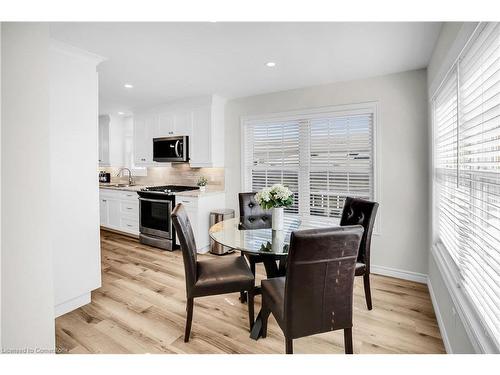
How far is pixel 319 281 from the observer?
1521mm

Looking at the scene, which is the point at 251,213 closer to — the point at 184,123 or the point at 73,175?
the point at 73,175

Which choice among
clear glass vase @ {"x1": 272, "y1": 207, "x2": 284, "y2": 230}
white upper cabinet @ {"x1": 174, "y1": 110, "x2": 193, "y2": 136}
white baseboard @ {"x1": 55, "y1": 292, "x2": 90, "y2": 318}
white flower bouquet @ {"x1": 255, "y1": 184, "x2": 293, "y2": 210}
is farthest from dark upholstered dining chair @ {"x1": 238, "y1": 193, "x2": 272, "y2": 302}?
white upper cabinet @ {"x1": 174, "y1": 110, "x2": 193, "y2": 136}

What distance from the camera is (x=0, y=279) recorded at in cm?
102

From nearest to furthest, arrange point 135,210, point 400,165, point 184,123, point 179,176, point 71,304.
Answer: point 71,304, point 400,165, point 184,123, point 135,210, point 179,176

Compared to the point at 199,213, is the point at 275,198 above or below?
above

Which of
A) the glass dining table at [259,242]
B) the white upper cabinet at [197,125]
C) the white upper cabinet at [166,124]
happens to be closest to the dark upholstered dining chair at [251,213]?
the glass dining table at [259,242]

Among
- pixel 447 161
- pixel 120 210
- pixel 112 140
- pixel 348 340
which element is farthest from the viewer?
pixel 112 140

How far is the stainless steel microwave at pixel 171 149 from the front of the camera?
452 cm

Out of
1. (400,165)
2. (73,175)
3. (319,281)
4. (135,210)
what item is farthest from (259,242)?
(135,210)

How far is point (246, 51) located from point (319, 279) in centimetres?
207

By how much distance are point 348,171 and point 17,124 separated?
326cm

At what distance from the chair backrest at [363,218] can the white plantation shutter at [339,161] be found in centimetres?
79

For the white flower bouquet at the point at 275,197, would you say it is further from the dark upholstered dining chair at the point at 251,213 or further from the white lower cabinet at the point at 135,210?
the white lower cabinet at the point at 135,210

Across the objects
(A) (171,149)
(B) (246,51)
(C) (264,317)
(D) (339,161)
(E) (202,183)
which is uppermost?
(B) (246,51)
